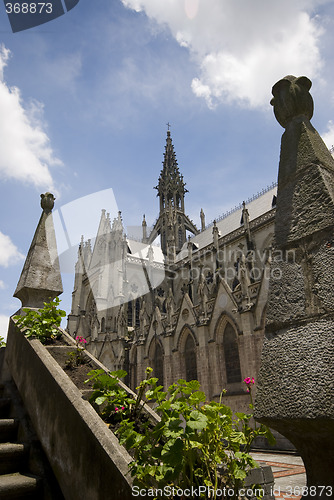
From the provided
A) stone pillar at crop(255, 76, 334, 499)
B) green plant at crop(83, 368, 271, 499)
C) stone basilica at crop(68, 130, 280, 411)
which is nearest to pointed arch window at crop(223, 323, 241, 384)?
stone basilica at crop(68, 130, 280, 411)

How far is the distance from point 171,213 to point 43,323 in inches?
1517

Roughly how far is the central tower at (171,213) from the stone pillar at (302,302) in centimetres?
3554

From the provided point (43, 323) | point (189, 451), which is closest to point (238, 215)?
point (43, 323)

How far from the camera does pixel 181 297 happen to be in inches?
1174

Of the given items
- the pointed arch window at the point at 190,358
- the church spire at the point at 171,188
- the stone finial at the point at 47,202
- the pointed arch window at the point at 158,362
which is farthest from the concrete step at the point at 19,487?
the church spire at the point at 171,188

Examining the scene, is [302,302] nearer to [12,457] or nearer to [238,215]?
[12,457]

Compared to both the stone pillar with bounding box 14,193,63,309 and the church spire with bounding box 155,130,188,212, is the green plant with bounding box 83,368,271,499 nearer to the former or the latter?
the stone pillar with bounding box 14,193,63,309

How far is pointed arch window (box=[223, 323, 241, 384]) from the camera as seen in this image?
1717 centimetres

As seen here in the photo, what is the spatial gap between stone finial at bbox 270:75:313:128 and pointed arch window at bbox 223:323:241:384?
53.5 feet

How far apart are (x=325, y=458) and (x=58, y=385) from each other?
7.38 feet

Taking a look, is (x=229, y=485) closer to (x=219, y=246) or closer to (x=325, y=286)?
(x=325, y=286)

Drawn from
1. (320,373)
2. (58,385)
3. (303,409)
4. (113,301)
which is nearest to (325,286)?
(320,373)

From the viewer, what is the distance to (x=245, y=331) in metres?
16.3

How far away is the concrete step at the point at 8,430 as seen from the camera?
344 centimetres
